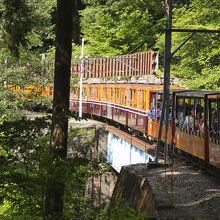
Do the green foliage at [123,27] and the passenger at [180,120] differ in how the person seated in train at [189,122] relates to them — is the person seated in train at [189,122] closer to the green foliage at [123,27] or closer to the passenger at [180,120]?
the passenger at [180,120]

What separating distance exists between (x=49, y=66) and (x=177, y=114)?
8.98m

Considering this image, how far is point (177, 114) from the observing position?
656 inches

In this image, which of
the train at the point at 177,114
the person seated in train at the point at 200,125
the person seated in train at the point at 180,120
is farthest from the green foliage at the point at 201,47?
the person seated in train at the point at 200,125

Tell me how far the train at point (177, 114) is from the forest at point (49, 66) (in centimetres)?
187

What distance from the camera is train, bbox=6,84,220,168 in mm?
12828

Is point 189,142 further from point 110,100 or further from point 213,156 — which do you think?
point 110,100

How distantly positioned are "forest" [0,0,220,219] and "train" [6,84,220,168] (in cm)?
187

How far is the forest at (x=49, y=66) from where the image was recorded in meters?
8.86

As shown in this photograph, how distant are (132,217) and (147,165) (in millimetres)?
8796

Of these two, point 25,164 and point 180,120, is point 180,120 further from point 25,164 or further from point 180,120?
point 25,164

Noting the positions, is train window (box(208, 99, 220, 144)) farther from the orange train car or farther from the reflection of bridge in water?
the reflection of bridge in water

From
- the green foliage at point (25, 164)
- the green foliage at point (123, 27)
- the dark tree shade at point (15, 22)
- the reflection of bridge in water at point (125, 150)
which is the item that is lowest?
the reflection of bridge in water at point (125, 150)

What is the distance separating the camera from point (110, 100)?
96.5ft

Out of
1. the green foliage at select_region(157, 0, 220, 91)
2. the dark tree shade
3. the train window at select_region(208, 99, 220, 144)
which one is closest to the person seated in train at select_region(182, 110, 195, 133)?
the train window at select_region(208, 99, 220, 144)
